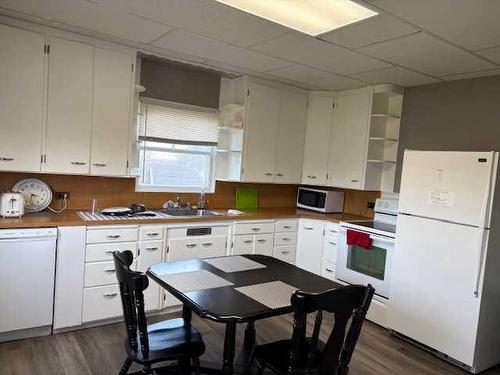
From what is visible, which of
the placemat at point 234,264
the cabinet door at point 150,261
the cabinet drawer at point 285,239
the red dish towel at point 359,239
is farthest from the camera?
the cabinet drawer at point 285,239

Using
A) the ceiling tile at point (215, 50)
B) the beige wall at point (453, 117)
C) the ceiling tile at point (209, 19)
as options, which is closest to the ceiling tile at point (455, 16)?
the ceiling tile at point (209, 19)

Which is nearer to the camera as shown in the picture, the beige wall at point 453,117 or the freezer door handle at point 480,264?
the freezer door handle at point 480,264

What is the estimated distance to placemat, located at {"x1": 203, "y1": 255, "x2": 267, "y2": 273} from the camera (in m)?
2.43

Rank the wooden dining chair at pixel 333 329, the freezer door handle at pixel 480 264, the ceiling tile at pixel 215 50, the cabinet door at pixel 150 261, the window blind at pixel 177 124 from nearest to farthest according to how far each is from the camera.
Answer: the wooden dining chair at pixel 333 329, the freezer door handle at pixel 480 264, the ceiling tile at pixel 215 50, the cabinet door at pixel 150 261, the window blind at pixel 177 124

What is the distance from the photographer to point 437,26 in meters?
2.30

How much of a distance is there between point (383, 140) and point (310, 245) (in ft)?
4.55

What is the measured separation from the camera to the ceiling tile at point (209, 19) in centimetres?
227

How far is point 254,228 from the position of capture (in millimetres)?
3873

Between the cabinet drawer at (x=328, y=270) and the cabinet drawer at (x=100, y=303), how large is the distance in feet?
6.85

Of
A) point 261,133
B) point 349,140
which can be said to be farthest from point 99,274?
point 349,140

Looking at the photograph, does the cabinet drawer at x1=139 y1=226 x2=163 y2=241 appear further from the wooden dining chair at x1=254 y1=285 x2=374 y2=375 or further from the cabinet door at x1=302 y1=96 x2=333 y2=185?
the cabinet door at x1=302 y1=96 x2=333 y2=185

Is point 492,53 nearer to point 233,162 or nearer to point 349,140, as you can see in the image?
point 349,140

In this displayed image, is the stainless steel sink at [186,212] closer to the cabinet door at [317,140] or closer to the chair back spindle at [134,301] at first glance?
the cabinet door at [317,140]

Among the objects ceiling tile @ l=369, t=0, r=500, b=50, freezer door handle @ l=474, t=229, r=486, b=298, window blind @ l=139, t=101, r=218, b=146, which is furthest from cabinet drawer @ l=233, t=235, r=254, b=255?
ceiling tile @ l=369, t=0, r=500, b=50
